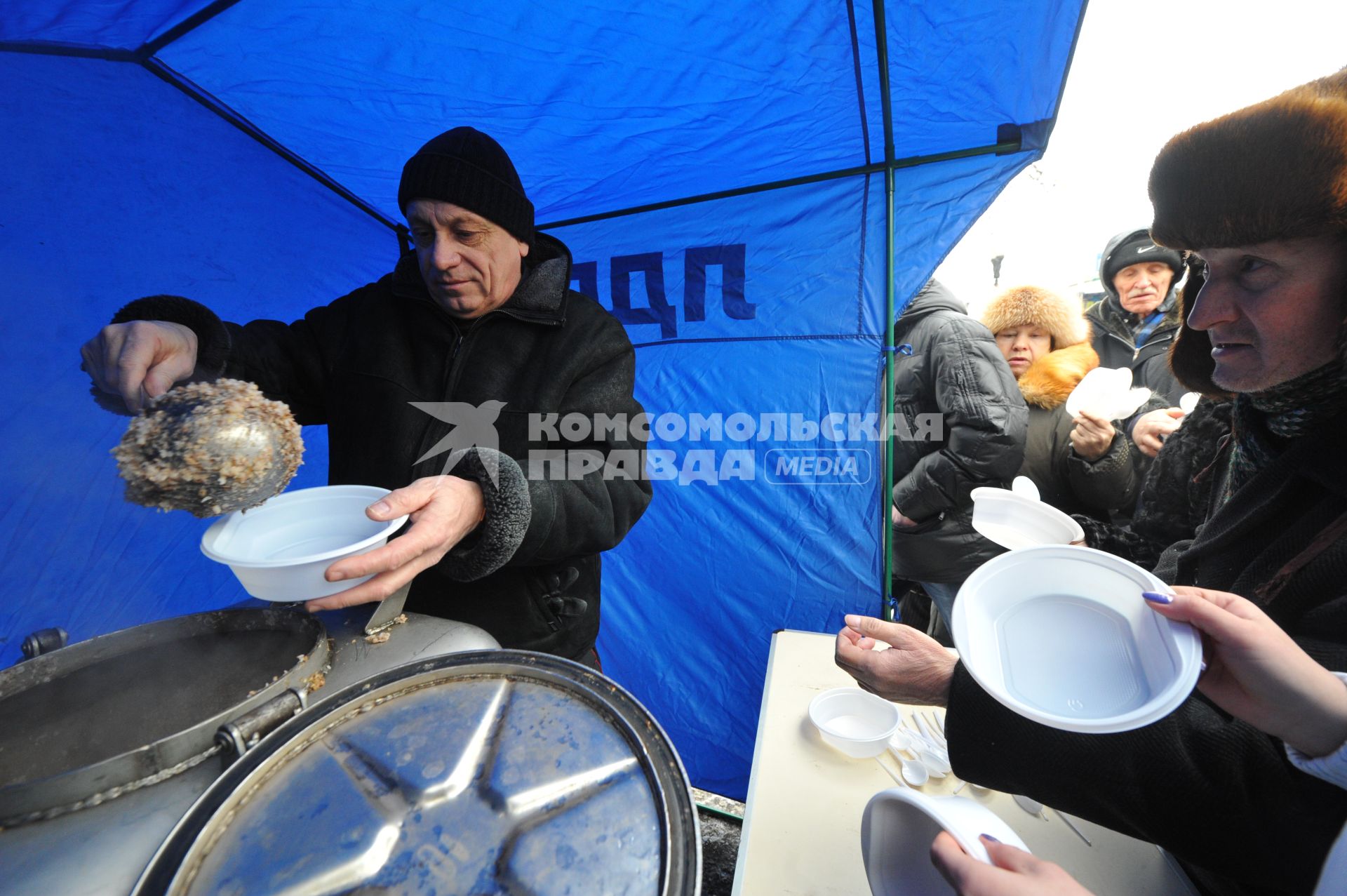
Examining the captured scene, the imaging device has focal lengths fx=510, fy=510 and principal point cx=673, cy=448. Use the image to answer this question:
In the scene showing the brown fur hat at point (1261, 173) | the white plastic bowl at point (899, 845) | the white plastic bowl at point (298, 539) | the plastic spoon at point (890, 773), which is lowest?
the plastic spoon at point (890, 773)

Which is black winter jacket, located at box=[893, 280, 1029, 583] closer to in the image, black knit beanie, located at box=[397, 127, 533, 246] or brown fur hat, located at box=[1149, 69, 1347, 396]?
brown fur hat, located at box=[1149, 69, 1347, 396]

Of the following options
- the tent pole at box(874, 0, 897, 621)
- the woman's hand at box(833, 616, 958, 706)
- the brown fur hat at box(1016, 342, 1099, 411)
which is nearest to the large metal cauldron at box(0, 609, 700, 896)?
the woman's hand at box(833, 616, 958, 706)

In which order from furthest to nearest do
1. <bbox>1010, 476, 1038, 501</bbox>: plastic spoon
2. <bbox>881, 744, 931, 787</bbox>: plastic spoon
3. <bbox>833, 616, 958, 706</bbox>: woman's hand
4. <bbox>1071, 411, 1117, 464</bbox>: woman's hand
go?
<bbox>1071, 411, 1117, 464</bbox>: woman's hand → <bbox>1010, 476, 1038, 501</bbox>: plastic spoon → <bbox>881, 744, 931, 787</bbox>: plastic spoon → <bbox>833, 616, 958, 706</bbox>: woman's hand

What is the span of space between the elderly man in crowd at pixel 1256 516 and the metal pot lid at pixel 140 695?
52.6 inches

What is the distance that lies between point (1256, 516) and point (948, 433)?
1.60m

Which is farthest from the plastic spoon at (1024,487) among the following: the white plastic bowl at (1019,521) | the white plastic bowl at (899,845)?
the white plastic bowl at (899,845)

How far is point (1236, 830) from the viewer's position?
33.6 inches

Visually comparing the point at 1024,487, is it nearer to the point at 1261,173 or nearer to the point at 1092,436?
the point at 1092,436

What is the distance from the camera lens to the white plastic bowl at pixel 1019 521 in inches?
60.2

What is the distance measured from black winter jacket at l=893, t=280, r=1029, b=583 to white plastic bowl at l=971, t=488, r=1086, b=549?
838 millimetres

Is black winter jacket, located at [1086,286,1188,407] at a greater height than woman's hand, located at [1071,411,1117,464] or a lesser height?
greater

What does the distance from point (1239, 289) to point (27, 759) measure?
2.31 m

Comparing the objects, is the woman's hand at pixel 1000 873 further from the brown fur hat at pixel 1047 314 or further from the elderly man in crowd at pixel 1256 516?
the brown fur hat at pixel 1047 314

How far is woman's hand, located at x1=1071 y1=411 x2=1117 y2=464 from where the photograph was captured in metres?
2.33
